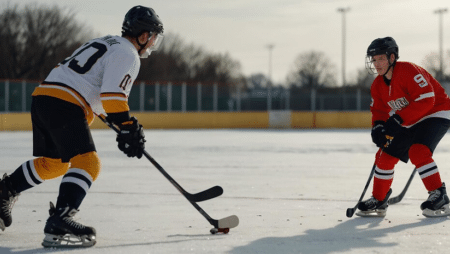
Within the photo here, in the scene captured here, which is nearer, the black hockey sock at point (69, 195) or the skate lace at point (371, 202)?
the black hockey sock at point (69, 195)

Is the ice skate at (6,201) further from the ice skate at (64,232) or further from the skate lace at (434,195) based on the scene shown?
the skate lace at (434,195)

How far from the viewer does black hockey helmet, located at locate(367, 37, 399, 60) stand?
4035 mm

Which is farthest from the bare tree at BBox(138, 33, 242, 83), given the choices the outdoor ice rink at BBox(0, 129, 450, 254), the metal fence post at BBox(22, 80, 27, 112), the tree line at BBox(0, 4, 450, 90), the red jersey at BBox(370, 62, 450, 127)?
the red jersey at BBox(370, 62, 450, 127)

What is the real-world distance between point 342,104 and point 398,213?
21482mm

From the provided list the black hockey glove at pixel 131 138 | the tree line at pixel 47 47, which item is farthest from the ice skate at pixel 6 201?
the tree line at pixel 47 47

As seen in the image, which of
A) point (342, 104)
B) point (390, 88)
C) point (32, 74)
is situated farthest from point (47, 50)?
point (390, 88)

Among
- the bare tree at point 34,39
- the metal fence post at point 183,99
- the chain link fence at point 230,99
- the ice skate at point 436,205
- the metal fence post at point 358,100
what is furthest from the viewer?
the bare tree at point 34,39

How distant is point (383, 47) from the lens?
4.04 m

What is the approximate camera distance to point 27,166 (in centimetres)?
341

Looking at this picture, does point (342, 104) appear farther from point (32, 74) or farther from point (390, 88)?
point (390, 88)

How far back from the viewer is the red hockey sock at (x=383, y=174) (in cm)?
416

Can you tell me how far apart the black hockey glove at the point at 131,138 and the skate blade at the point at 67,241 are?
46 cm

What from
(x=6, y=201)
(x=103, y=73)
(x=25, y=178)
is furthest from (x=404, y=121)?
(x=6, y=201)

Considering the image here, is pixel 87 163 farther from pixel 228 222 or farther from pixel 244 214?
pixel 244 214
